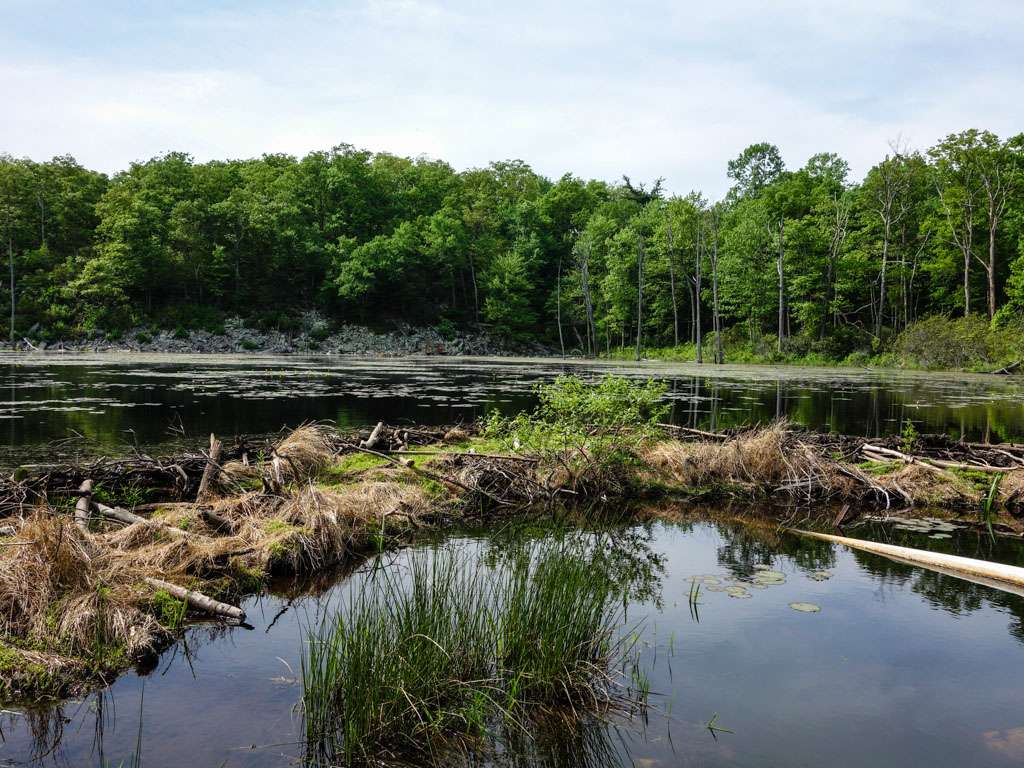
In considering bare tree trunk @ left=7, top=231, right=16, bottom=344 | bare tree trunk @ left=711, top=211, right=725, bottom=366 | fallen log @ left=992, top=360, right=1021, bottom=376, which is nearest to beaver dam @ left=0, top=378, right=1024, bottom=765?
fallen log @ left=992, top=360, right=1021, bottom=376

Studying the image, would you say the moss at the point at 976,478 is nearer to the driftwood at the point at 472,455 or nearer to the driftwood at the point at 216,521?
the driftwood at the point at 472,455

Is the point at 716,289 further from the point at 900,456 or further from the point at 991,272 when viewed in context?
the point at 900,456

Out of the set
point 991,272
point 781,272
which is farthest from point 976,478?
point 781,272

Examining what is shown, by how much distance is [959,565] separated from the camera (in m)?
6.92

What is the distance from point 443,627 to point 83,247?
6885 centimetres

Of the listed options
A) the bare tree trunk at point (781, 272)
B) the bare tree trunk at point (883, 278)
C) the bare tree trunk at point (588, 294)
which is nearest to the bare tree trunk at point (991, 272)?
the bare tree trunk at point (883, 278)

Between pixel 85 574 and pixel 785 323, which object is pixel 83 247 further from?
pixel 85 574

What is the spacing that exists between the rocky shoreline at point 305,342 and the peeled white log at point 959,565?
2066 inches

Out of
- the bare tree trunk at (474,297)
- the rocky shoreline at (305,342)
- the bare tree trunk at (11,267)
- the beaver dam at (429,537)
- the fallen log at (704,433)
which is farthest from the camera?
the bare tree trunk at (474,297)

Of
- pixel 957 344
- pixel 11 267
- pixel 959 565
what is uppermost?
pixel 11 267

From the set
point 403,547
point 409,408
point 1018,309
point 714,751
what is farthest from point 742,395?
point 1018,309

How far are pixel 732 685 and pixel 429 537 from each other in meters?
4.10

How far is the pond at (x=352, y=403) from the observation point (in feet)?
45.9

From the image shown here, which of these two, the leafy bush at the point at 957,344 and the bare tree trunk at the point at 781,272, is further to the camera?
the bare tree trunk at the point at 781,272
